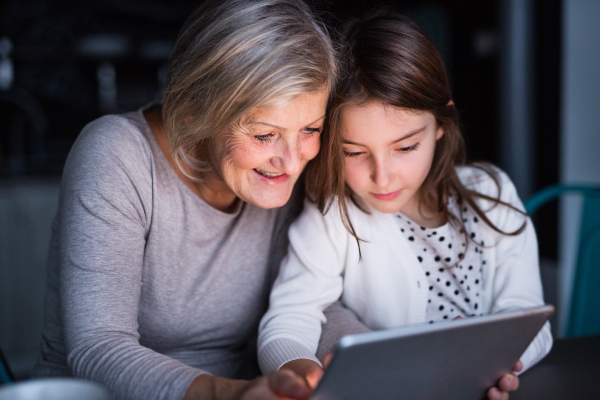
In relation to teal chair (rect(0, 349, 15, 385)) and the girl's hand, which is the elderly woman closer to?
teal chair (rect(0, 349, 15, 385))

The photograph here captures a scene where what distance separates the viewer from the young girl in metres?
1.00

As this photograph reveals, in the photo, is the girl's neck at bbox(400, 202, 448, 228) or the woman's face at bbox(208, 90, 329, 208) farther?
the girl's neck at bbox(400, 202, 448, 228)

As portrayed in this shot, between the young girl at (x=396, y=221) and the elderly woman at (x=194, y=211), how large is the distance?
97 millimetres

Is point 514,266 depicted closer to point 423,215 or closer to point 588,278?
point 423,215

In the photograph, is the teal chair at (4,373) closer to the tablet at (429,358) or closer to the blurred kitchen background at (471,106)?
the tablet at (429,358)

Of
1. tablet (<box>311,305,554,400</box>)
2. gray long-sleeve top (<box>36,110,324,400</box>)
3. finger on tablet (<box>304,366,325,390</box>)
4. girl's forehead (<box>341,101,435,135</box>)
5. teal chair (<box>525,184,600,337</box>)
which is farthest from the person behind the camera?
teal chair (<box>525,184,600,337</box>)

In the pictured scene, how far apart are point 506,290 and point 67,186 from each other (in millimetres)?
872

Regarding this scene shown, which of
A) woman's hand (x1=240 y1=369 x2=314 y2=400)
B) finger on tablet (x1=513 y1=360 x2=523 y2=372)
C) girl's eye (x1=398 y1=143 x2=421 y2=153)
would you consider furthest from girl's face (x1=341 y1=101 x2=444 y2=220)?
woman's hand (x1=240 y1=369 x2=314 y2=400)

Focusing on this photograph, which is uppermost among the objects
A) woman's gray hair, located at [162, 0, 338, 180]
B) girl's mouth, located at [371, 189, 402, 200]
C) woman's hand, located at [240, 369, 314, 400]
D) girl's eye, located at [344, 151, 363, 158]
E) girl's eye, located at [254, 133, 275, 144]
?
woman's gray hair, located at [162, 0, 338, 180]

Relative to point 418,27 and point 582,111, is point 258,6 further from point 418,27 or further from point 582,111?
point 582,111

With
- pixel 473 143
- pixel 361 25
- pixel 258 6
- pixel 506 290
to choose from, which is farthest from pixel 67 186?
pixel 473 143

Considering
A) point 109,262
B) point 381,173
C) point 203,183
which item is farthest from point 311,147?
point 109,262

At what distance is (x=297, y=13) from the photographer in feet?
3.09

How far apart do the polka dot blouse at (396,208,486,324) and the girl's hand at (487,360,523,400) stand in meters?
0.37
